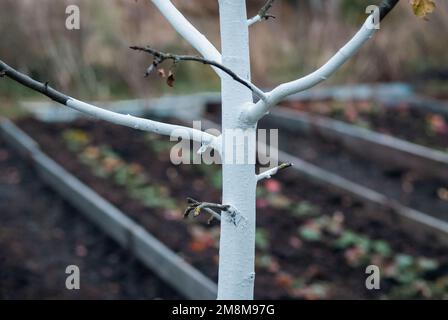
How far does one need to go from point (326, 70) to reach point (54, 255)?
3.63 metres

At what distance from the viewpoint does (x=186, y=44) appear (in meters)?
10.7

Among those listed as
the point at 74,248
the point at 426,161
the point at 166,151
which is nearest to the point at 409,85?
the point at 426,161

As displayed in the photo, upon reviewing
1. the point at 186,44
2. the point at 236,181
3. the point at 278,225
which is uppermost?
the point at 186,44

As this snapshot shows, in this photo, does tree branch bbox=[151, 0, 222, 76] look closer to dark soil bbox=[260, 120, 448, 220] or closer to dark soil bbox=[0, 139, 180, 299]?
dark soil bbox=[0, 139, 180, 299]

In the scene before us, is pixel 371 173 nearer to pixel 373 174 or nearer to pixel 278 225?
pixel 373 174

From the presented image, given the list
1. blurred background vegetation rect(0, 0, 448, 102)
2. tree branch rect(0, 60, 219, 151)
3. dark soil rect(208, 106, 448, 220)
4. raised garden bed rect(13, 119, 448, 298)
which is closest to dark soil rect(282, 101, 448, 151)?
dark soil rect(208, 106, 448, 220)

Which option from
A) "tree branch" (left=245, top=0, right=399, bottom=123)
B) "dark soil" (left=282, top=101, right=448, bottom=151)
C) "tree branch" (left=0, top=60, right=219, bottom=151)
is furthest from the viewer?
"dark soil" (left=282, top=101, right=448, bottom=151)

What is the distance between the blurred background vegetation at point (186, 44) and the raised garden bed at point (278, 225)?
1.74 meters

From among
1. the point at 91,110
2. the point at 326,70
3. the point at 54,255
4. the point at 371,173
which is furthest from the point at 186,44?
the point at 326,70

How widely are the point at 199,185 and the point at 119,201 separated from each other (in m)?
0.91

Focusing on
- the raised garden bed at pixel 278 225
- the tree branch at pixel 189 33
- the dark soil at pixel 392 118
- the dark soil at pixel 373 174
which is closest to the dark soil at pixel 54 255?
the raised garden bed at pixel 278 225

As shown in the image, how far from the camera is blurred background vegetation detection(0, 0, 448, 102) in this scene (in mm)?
9430

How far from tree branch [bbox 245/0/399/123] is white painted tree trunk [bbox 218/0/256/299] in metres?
0.08

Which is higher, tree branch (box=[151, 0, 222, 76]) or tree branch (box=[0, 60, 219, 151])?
tree branch (box=[151, 0, 222, 76])
